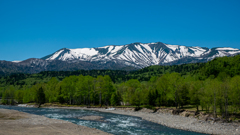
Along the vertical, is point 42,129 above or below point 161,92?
below

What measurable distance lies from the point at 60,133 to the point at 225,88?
4664 centimetres

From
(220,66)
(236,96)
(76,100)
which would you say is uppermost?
(220,66)

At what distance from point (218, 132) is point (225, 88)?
18954 millimetres

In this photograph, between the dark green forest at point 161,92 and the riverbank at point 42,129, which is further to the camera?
the dark green forest at point 161,92

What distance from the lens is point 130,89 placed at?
331ft

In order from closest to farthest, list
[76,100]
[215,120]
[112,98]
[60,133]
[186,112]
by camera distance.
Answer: [60,133] < [215,120] < [186,112] < [112,98] < [76,100]

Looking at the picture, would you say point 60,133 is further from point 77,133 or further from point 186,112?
point 186,112

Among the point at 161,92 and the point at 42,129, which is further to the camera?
the point at 161,92

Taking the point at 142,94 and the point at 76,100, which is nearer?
the point at 142,94

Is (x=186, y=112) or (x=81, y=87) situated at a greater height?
(x=81, y=87)

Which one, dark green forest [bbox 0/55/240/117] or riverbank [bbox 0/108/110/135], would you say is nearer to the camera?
riverbank [bbox 0/108/110/135]

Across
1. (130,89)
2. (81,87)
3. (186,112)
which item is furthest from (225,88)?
(81,87)

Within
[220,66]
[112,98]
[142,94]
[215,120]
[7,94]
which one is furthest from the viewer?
[7,94]

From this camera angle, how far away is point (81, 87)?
103 m
